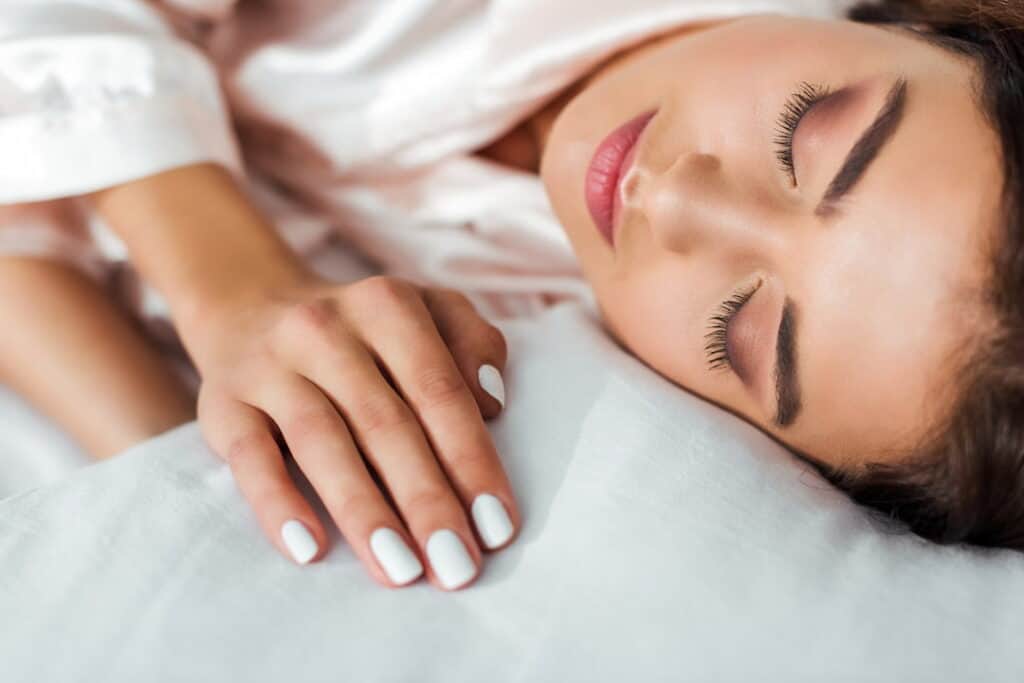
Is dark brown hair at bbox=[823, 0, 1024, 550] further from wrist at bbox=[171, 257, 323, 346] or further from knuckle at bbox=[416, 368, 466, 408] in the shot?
wrist at bbox=[171, 257, 323, 346]

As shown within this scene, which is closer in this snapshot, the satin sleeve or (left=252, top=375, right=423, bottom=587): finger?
(left=252, top=375, right=423, bottom=587): finger

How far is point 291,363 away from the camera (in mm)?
723

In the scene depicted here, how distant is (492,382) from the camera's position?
0.73m

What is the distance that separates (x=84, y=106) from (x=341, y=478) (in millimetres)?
484

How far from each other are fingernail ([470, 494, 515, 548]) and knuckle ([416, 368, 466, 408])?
8cm

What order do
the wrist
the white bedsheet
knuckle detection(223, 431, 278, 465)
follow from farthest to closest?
the wrist < knuckle detection(223, 431, 278, 465) < the white bedsheet

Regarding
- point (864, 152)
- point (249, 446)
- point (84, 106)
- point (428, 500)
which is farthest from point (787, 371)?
point (84, 106)

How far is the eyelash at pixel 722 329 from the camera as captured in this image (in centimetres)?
73

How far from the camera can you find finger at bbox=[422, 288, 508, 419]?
72cm

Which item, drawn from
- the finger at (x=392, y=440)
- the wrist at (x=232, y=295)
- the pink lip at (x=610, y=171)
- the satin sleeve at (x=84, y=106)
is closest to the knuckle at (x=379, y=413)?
the finger at (x=392, y=440)

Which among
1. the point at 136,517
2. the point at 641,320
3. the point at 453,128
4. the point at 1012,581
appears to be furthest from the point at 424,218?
the point at 1012,581

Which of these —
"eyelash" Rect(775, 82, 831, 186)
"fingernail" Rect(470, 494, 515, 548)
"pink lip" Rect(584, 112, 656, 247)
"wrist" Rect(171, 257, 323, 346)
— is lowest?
"wrist" Rect(171, 257, 323, 346)

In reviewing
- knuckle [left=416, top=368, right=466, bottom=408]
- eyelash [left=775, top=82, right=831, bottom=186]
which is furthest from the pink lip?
knuckle [left=416, top=368, right=466, bottom=408]

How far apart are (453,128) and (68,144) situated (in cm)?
39
